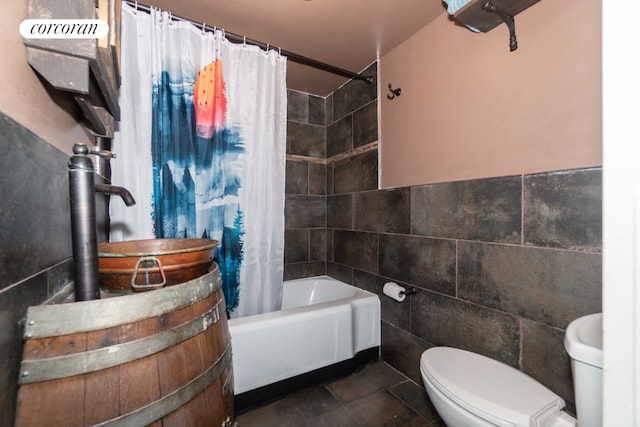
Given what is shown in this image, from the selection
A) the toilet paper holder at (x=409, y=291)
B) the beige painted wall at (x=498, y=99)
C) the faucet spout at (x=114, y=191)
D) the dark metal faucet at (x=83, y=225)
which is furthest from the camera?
the toilet paper holder at (x=409, y=291)

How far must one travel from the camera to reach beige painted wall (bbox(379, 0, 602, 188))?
3.30ft

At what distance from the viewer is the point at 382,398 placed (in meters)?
1.53

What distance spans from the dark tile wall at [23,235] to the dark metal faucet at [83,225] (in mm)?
68

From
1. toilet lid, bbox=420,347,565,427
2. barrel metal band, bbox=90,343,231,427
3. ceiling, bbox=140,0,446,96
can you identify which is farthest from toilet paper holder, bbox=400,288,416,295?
ceiling, bbox=140,0,446,96

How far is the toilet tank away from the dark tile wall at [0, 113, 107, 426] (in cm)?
124

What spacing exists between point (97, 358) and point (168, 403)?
166 mm

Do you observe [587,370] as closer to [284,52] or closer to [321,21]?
[321,21]

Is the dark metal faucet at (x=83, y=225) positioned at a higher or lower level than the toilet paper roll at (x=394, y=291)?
higher

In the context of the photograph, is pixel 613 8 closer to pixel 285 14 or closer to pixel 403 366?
pixel 285 14

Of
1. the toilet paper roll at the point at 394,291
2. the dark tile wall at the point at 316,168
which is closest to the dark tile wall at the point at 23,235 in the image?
the toilet paper roll at the point at 394,291

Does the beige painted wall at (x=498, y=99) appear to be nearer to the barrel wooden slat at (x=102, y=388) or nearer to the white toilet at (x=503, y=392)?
the white toilet at (x=503, y=392)

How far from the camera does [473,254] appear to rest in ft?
4.44

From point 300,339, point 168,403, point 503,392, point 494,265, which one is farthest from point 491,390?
point 168,403

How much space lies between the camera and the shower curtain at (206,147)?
4.32 feet
